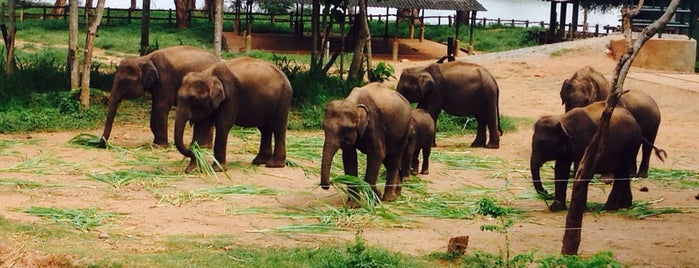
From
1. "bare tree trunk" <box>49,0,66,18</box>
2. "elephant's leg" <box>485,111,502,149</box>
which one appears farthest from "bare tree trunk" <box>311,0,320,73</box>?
"bare tree trunk" <box>49,0,66,18</box>

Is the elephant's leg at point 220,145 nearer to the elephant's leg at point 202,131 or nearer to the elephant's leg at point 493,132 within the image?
the elephant's leg at point 202,131

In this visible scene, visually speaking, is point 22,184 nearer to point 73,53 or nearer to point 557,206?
point 557,206

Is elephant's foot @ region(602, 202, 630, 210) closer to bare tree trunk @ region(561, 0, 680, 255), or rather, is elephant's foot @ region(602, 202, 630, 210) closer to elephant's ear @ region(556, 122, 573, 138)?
elephant's ear @ region(556, 122, 573, 138)

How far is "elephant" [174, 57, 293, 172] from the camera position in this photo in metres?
14.2

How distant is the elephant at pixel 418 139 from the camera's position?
1337cm

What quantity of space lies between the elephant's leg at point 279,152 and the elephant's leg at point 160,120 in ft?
6.63

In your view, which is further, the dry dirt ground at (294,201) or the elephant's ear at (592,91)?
the elephant's ear at (592,91)

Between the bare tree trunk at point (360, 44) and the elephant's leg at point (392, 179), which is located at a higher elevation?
the bare tree trunk at point (360, 44)

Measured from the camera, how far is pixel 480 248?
10.4 metres

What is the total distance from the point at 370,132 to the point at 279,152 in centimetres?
331

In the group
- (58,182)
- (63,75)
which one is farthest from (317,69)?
(58,182)

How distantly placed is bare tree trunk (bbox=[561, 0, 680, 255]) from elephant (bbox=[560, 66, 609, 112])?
6.02 meters

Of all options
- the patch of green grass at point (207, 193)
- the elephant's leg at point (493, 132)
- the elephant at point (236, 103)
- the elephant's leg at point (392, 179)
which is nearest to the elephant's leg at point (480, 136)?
the elephant's leg at point (493, 132)

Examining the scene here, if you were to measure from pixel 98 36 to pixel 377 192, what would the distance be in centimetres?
2593
